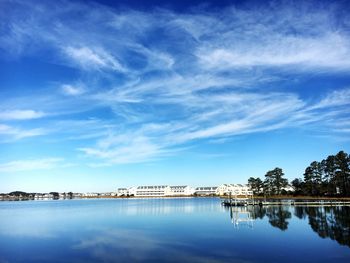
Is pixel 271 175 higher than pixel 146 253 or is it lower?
higher

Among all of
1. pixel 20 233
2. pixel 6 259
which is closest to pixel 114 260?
pixel 6 259

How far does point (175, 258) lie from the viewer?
23719mm

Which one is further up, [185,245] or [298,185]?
[298,185]

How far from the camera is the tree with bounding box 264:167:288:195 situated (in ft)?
375

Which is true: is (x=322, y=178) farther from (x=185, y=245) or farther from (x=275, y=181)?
(x=185, y=245)

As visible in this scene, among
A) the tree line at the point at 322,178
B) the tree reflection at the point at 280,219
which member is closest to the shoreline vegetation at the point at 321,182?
the tree line at the point at 322,178

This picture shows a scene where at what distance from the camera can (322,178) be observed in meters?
95.9

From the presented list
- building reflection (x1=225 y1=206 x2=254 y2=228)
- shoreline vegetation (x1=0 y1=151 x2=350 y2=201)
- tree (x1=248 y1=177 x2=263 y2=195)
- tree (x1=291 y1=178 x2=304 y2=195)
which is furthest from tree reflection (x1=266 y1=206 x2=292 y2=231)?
tree (x1=248 y1=177 x2=263 y2=195)

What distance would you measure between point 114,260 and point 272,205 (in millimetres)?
69293

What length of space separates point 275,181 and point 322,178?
69.7 feet

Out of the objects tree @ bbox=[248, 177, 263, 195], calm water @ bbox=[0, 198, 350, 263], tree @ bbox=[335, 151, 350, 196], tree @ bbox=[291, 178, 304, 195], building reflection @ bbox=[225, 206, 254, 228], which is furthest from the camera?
tree @ bbox=[248, 177, 263, 195]

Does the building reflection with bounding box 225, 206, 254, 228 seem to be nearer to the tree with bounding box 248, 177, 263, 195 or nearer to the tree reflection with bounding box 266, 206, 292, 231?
the tree reflection with bounding box 266, 206, 292, 231

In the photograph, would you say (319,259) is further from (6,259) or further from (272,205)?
(272,205)

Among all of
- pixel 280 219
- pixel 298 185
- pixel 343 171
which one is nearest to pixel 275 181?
pixel 298 185
